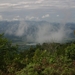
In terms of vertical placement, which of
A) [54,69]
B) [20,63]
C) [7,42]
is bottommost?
[7,42]

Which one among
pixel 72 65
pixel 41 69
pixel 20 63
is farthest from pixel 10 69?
pixel 72 65

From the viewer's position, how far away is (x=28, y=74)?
1035cm

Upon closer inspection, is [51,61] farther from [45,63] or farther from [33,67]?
[33,67]

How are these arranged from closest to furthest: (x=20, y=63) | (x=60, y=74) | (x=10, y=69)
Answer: (x=60, y=74) < (x=10, y=69) < (x=20, y=63)

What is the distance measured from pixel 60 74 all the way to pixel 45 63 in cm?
159

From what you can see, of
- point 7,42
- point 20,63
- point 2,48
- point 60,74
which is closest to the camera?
point 60,74

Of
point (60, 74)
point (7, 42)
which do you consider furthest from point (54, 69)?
point (7, 42)

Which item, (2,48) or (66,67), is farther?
(2,48)

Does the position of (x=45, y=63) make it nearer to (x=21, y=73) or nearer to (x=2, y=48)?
(x=21, y=73)

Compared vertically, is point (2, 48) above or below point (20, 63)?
below

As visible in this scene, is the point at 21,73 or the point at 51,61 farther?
the point at 51,61

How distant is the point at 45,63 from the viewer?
11.6m

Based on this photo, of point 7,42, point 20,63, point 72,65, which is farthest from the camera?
point 7,42

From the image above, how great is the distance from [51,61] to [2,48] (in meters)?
11.0
